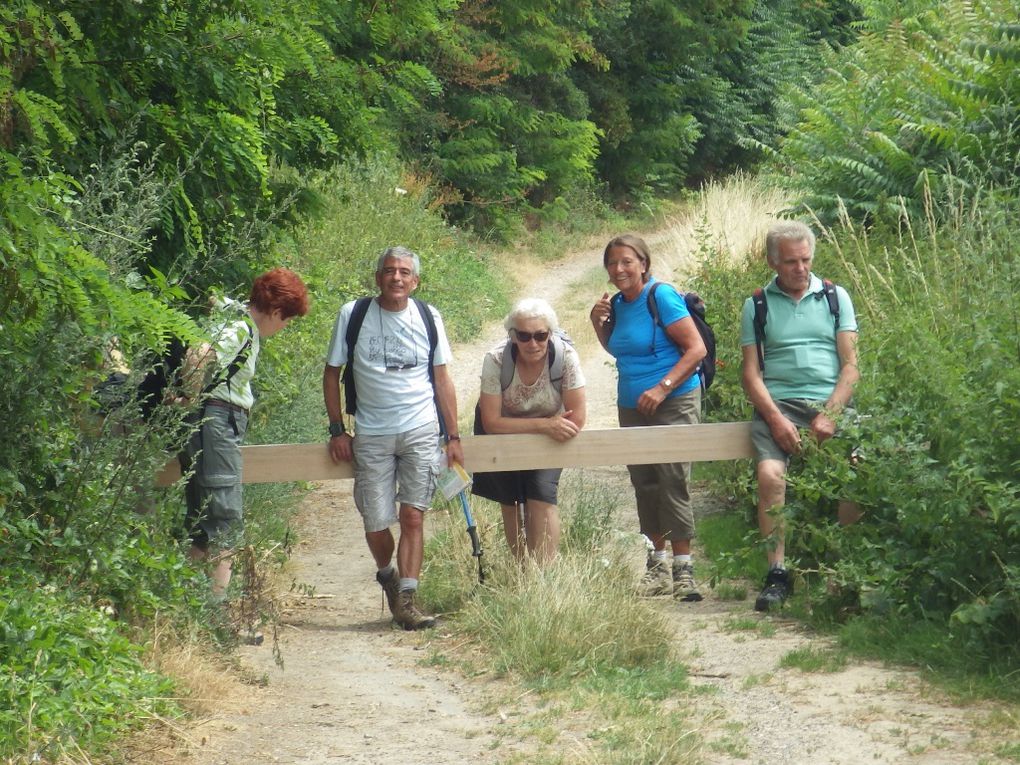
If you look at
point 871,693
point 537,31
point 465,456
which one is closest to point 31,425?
point 465,456

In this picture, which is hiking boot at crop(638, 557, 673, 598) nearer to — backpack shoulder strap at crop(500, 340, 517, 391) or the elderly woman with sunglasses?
the elderly woman with sunglasses

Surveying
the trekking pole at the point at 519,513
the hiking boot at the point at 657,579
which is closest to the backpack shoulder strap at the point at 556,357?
the trekking pole at the point at 519,513

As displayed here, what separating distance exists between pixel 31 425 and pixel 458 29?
19.6 meters

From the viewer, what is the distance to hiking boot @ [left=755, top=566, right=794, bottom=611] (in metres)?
6.75

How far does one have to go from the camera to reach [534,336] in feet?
22.6

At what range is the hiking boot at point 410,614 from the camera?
22.6ft

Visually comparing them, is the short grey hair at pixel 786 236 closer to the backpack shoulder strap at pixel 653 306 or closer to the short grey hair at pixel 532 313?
the backpack shoulder strap at pixel 653 306

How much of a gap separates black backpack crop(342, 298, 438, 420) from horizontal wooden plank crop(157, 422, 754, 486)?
281 mm

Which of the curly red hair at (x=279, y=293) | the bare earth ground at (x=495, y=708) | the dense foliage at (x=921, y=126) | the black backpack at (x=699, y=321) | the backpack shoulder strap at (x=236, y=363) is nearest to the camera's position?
the bare earth ground at (x=495, y=708)

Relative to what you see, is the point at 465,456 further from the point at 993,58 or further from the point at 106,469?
the point at 993,58

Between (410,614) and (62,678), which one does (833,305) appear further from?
(62,678)

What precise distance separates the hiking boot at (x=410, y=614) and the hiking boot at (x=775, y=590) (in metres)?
1.62

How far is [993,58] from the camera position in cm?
1041

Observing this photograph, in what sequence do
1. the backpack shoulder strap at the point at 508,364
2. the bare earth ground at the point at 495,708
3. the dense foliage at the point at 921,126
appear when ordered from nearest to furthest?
the bare earth ground at the point at 495,708
the backpack shoulder strap at the point at 508,364
the dense foliage at the point at 921,126
